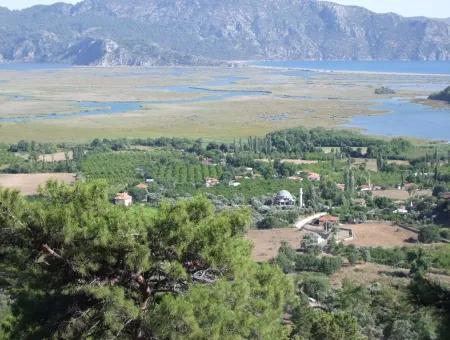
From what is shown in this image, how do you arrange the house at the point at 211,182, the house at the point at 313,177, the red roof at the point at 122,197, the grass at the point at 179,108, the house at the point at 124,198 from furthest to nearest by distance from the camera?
the grass at the point at 179,108 < the house at the point at 313,177 < the house at the point at 211,182 < the red roof at the point at 122,197 < the house at the point at 124,198

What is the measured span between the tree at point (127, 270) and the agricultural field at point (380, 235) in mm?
22665

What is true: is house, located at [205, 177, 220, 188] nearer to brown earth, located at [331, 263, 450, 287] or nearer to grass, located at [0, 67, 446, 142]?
brown earth, located at [331, 263, 450, 287]

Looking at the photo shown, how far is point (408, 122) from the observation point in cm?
7000

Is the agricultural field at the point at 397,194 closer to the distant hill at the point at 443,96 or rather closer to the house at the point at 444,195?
the house at the point at 444,195

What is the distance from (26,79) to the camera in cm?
13688

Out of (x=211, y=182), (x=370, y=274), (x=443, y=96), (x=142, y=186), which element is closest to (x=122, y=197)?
(x=142, y=186)

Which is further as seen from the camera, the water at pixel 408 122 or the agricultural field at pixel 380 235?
the water at pixel 408 122

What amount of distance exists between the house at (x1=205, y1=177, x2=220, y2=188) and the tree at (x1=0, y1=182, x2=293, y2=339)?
107 feet

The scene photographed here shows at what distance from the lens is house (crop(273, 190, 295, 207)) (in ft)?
124

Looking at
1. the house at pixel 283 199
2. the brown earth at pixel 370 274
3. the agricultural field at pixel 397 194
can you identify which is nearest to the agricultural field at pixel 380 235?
the brown earth at pixel 370 274

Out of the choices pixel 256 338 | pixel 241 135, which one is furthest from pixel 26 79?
pixel 256 338

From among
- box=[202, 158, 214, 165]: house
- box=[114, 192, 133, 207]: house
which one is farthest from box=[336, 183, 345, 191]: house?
box=[114, 192, 133, 207]: house

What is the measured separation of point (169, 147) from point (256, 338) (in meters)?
47.8

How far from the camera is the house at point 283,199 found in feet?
124
